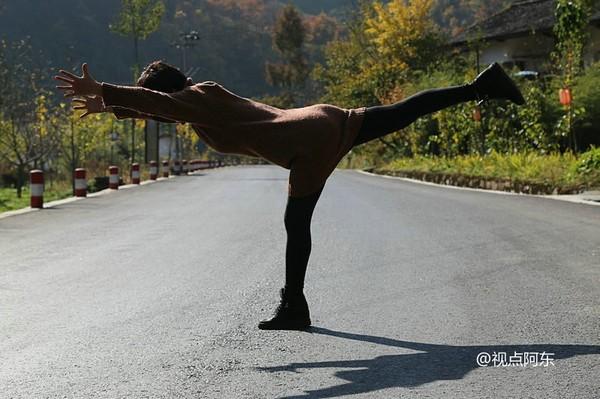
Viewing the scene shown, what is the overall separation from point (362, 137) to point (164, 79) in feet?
3.68

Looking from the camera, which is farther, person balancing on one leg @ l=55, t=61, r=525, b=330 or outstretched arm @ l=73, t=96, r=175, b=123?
outstretched arm @ l=73, t=96, r=175, b=123

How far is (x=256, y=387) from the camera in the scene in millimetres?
4156

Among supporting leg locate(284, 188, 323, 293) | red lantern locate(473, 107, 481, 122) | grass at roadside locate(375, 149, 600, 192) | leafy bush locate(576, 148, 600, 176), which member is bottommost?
Answer: grass at roadside locate(375, 149, 600, 192)

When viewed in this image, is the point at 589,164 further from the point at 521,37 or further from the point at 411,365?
the point at 521,37

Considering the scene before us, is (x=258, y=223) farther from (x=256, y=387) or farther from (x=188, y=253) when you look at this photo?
(x=256, y=387)

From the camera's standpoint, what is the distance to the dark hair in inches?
211

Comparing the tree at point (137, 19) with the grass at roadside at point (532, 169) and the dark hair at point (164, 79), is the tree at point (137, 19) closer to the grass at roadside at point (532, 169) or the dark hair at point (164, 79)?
the grass at roadside at point (532, 169)

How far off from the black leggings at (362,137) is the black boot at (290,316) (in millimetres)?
50

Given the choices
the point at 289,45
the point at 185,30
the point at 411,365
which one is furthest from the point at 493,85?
the point at 185,30

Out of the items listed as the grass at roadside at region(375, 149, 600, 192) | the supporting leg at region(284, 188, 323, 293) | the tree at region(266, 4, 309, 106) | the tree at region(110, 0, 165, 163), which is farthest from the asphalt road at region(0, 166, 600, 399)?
the tree at region(266, 4, 309, 106)

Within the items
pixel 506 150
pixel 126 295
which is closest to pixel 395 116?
pixel 126 295

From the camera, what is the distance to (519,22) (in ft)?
147

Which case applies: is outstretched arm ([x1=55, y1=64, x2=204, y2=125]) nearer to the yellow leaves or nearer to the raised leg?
the raised leg

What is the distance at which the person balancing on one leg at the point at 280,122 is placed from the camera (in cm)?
520
